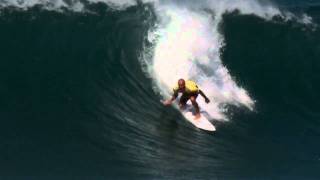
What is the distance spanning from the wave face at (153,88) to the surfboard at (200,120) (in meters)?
0.18

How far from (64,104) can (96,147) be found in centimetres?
186

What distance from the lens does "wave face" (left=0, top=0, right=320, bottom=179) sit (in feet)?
63.3

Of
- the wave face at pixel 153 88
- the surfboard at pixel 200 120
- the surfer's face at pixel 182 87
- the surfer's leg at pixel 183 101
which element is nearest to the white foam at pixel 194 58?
the wave face at pixel 153 88

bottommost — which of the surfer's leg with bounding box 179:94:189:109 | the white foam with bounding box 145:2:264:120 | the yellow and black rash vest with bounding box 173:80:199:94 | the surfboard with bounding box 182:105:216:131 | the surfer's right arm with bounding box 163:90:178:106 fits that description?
the surfboard with bounding box 182:105:216:131

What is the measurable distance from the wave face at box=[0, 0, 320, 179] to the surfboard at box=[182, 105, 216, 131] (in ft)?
0.59

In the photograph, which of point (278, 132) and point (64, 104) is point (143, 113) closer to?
point (64, 104)

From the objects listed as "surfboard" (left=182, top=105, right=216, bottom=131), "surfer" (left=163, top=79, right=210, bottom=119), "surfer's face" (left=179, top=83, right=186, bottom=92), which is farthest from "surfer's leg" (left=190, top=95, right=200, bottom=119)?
"surfer's face" (left=179, top=83, right=186, bottom=92)

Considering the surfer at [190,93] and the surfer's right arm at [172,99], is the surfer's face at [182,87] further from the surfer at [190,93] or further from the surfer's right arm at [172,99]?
the surfer's right arm at [172,99]

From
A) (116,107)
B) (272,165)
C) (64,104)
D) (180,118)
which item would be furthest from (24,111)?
(272,165)

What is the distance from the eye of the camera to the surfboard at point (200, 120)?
21328 mm

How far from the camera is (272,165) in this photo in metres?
20.3

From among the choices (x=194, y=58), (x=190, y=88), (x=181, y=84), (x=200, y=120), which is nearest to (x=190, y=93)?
(x=190, y=88)

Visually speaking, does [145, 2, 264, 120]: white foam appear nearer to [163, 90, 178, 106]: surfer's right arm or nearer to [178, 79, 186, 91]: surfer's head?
[163, 90, 178, 106]: surfer's right arm

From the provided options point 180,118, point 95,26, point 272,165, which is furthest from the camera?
point 95,26
